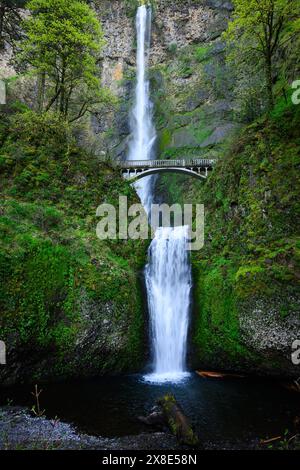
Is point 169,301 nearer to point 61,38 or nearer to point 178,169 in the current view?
point 61,38

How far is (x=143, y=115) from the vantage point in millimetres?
39344

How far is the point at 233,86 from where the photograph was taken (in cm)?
Answer: 3475

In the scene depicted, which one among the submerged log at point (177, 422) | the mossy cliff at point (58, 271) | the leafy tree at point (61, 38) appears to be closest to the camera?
the submerged log at point (177, 422)

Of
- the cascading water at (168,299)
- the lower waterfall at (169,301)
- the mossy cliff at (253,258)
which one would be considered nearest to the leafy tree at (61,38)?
the cascading water at (168,299)

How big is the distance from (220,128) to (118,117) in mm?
13570

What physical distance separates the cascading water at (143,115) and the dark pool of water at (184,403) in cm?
Result: 2346

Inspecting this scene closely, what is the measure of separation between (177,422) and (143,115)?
36.6 meters

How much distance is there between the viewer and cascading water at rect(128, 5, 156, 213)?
34.9 meters

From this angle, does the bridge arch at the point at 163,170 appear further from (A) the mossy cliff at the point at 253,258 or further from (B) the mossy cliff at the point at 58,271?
(B) the mossy cliff at the point at 58,271

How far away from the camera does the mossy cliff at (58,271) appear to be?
33.7 ft

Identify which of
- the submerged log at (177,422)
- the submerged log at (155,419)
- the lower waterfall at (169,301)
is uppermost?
the lower waterfall at (169,301)

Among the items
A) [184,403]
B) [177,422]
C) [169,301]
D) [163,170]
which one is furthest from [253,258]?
[163,170]

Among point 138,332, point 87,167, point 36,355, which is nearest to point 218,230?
point 138,332

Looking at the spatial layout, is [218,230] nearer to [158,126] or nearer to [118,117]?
[158,126]
